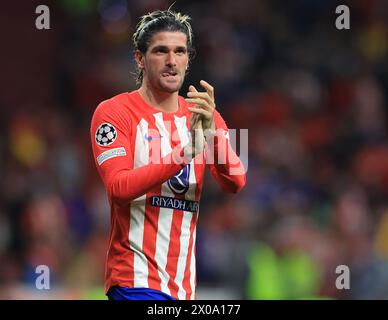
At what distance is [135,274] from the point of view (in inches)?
200

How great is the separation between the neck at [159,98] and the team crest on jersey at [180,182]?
354 millimetres

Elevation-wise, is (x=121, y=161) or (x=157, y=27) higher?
(x=157, y=27)

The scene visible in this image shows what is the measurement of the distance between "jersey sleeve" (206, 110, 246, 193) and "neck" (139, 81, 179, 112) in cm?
27

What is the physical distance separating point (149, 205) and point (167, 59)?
74 cm

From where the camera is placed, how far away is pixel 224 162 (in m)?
5.18

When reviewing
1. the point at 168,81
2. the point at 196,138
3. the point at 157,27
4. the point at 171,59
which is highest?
the point at 157,27

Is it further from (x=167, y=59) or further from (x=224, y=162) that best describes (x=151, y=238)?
(x=167, y=59)

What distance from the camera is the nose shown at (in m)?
5.09

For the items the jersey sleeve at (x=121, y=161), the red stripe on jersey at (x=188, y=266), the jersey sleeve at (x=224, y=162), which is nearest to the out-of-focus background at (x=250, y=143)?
the red stripe on jersey at (x=188, y=266)

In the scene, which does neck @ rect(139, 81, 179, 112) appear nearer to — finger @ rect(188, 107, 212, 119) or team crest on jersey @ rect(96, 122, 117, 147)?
team crest on jersey @ rect(96, 122, 117, 147)

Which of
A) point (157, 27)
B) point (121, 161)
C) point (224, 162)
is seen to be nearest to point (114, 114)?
point (121, 161)

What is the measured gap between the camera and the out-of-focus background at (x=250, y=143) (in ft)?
32.0

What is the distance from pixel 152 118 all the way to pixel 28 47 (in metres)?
8.44

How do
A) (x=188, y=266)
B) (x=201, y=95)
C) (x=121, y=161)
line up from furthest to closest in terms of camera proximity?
(x=188, y=266)
(x=121, y=161)
(x=201, y=95)
